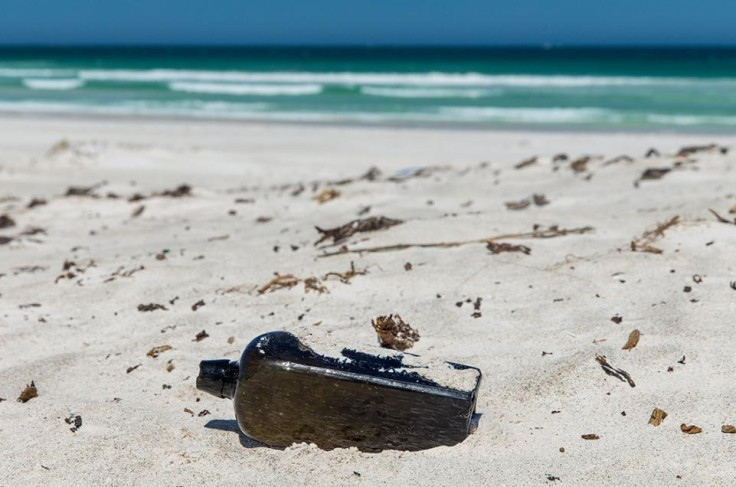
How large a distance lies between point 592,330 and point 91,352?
6.44 ft

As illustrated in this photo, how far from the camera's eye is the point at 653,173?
623 centimetres

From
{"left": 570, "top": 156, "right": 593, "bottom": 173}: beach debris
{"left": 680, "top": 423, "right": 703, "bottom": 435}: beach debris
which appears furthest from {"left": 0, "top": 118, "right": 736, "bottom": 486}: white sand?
{"left": 570, "top": 156, "right": 593, "bottom": 173}: beach debris

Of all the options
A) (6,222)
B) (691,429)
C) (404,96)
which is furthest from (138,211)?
(404,96)

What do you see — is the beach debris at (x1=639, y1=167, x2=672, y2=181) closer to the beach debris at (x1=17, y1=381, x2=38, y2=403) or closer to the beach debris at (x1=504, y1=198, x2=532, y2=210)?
the beach debris at (x1=504, y1=198, x2=532, y2=210)

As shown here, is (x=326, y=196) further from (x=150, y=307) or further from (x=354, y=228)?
(x=150, y=307)

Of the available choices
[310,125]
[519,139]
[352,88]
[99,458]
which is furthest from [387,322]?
[352,88]

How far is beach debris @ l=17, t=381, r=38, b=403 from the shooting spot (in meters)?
2.86

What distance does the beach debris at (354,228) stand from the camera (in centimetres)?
465

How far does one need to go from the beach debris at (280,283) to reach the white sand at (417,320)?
44mm

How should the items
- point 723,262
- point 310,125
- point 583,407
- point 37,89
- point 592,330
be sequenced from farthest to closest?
point 37,89 → point 310,125 → point 723,262 → point 592,330 → point 583,407

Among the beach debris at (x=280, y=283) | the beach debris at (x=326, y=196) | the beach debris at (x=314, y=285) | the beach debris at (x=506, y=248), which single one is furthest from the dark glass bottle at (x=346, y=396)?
the beach debris at (x=326, y=196)

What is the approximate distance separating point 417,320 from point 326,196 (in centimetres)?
308

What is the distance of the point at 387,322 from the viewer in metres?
3.13

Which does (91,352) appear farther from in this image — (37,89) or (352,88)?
(37,89)
